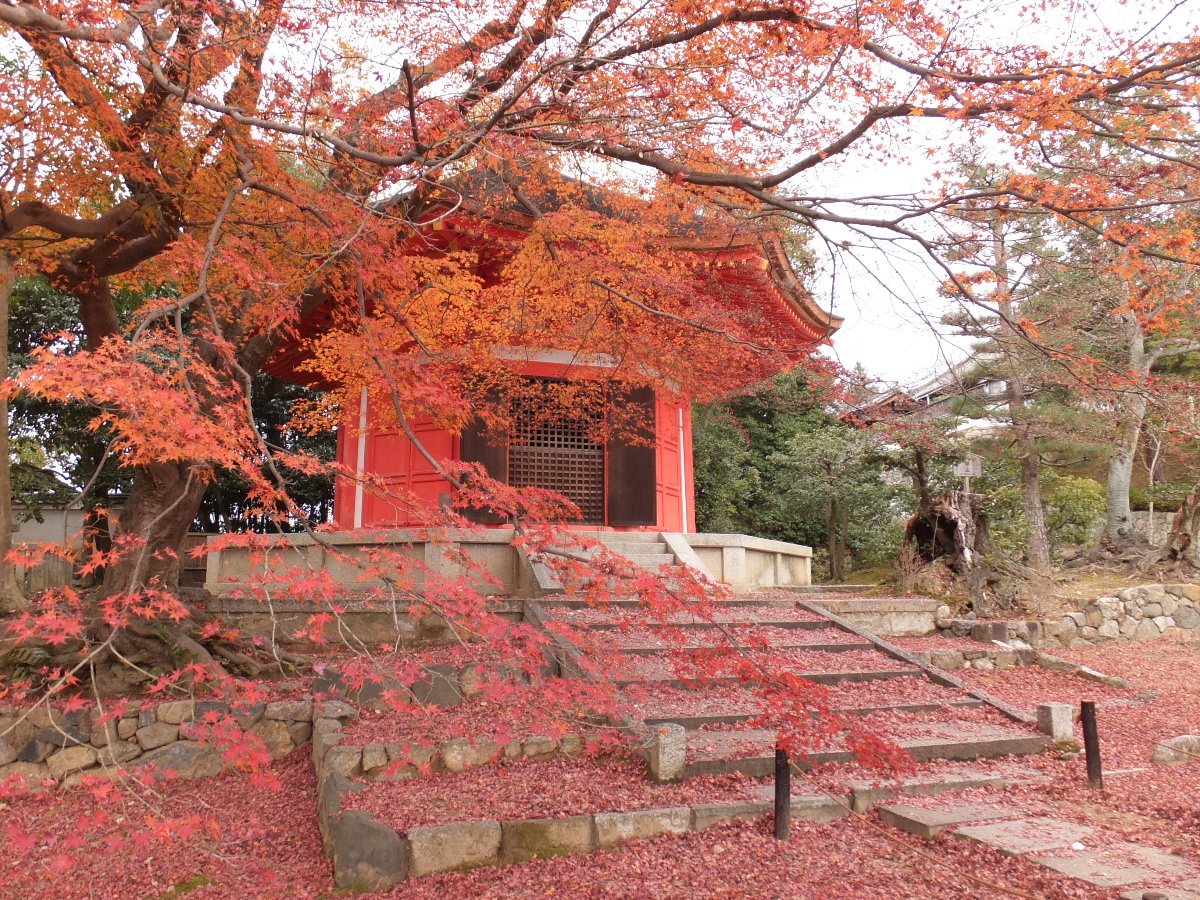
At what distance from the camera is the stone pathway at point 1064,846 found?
3477mm

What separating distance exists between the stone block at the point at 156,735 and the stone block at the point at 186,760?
0.05m

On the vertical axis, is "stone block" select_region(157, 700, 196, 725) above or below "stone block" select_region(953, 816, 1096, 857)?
above

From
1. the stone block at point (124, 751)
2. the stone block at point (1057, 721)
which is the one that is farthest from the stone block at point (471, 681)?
the stone block at point (1057, 721)

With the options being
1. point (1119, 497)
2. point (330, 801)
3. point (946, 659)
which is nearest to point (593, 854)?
point (330, 801)

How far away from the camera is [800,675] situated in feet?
20.8

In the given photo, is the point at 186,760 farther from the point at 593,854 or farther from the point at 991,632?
the point at 991,632

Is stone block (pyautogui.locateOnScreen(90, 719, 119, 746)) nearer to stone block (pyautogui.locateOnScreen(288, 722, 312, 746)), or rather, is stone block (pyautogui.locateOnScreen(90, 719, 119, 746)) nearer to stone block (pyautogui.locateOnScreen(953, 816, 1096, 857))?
stone block (pyautogui.locateOnScreen(288, 722, 312, 746))

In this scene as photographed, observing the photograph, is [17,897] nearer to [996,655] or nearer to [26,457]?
[996,655]

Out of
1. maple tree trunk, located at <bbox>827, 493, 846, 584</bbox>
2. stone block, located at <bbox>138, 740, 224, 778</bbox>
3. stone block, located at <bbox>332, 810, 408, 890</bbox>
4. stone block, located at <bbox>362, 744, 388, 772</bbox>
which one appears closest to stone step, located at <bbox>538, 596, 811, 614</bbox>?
stone block, located at <bbox>362, 744, 388, 772</bbox>

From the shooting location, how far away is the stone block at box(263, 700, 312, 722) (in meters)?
6.07

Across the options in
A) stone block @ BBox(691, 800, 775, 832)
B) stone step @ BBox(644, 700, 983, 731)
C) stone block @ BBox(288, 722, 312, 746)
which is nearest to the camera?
stone block @ BBox(691, 800, 775, 832)

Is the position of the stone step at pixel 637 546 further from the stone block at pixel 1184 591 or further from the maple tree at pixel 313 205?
the stone block at pixel 1184 591

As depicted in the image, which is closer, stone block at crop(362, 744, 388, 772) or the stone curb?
the stone curb

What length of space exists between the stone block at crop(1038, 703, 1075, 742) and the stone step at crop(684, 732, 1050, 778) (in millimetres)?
112
